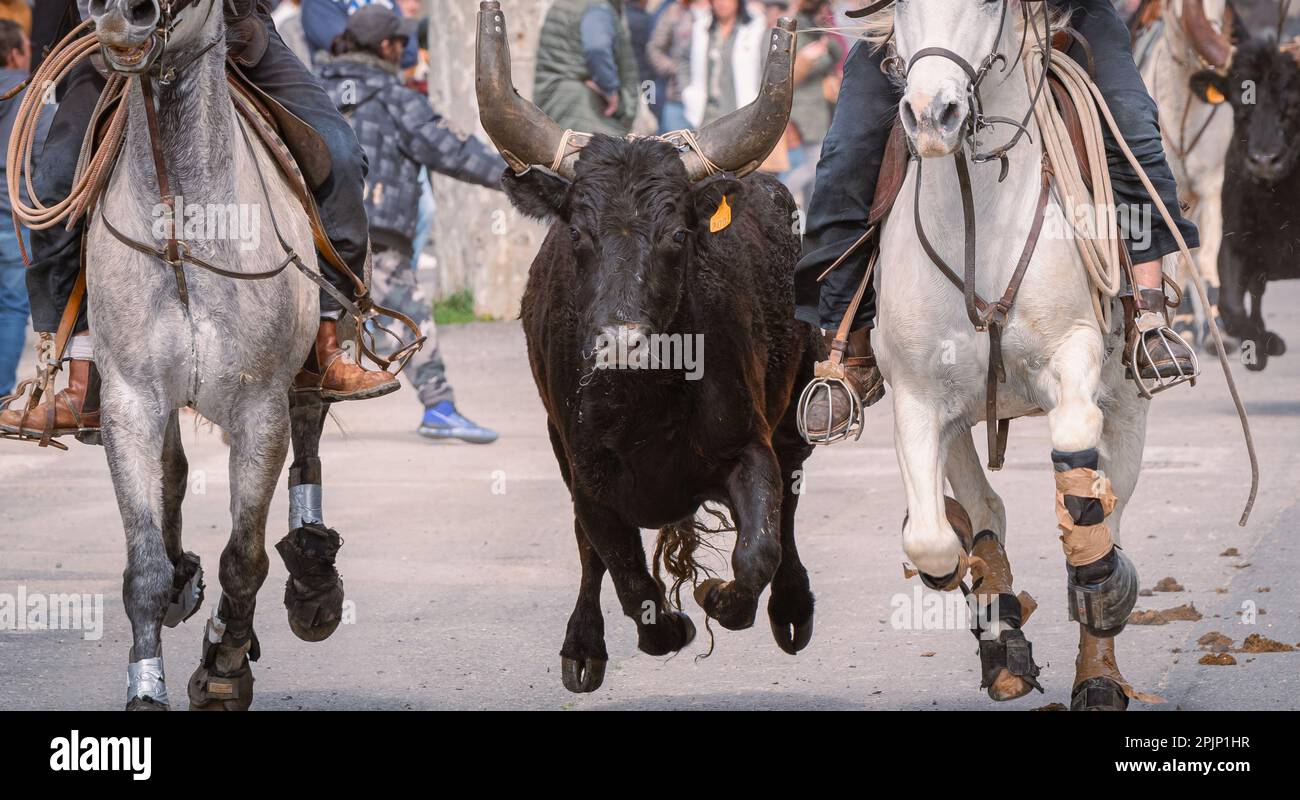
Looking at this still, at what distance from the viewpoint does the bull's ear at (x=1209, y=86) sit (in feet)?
47.2

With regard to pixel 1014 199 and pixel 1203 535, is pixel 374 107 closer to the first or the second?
pixel 1203 535

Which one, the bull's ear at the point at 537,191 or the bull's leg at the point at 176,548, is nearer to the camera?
the bull's ear at the point at 537,191

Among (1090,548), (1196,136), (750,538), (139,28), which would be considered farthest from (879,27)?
(1196,136)

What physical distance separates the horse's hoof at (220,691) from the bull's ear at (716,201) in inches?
86.0

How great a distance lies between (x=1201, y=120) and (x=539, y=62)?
18.2 feet

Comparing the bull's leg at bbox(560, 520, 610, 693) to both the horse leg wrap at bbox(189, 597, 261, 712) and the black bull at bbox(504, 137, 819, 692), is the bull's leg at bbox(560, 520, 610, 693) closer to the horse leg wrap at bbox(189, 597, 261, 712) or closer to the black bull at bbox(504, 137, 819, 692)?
the black bull at bbox(504, 137, 819, 692)

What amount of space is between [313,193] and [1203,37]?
9.42 meters

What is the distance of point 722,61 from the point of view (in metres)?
19.7

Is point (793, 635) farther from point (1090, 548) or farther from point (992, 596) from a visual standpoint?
point (1090, 548)

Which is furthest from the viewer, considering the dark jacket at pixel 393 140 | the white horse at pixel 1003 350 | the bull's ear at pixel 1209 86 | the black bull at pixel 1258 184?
the bull's ear at pixel 1209 86

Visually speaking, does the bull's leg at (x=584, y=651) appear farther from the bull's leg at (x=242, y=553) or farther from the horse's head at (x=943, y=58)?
the horse's head at (x=943, y=58)

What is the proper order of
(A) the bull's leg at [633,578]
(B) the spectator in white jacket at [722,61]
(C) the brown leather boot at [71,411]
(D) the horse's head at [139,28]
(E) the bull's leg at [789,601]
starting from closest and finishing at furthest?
(D) the horse's head at [139,28], (C) the brown leather boot at [71,411], (A) the bull's leg at [633,578], (E) the bull's leg at [789,601], (B) the spectator in white jacket at [722,61]

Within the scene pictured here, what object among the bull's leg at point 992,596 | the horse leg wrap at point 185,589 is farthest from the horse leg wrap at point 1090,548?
the horse leg wrap at point 185,589

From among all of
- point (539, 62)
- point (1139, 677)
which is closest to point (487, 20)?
point (1139, 677)
